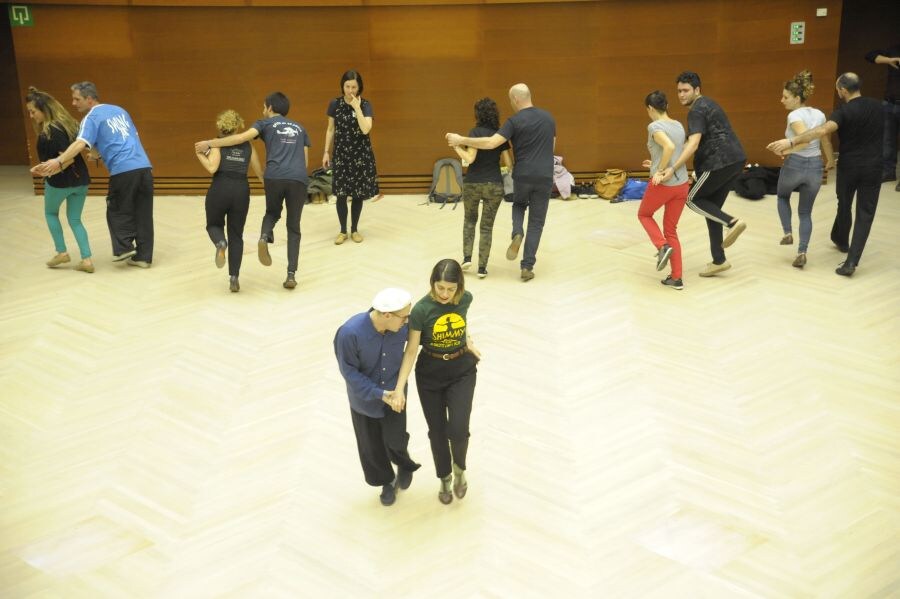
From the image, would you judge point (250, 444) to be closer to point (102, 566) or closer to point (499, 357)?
point (102, 566)

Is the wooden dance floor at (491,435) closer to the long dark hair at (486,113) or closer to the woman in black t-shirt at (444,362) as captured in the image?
the woman in black t-shirt at (444,362)

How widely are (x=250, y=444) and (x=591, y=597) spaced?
2303 millimetres

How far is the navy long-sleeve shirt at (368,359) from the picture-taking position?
15.1 ft

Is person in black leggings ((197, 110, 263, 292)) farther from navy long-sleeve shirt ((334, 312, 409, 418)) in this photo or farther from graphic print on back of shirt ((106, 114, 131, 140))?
navy long-sleeve shirt ((334, 312, 409, 418))

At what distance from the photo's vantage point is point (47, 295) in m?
8.12

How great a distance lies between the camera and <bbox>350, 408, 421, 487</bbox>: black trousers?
4871 mm

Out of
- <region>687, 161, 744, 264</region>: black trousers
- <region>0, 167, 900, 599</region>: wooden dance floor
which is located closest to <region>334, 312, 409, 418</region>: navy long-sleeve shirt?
<region>0, 167, 900, 599</region>: wooden dance floor

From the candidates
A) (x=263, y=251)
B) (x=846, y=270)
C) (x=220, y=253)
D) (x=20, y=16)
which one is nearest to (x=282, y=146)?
(x=263, y=251)

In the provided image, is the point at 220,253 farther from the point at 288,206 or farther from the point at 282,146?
the point at 282,146

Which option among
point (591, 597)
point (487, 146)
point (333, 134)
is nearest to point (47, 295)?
point (333, 134)

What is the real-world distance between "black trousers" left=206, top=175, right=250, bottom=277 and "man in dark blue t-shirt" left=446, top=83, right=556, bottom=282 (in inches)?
67.6

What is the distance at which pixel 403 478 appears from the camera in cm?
519

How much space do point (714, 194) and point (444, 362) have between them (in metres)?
4.11

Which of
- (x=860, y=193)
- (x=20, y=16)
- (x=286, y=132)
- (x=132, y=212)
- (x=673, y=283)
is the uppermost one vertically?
(x=20, y=16)
